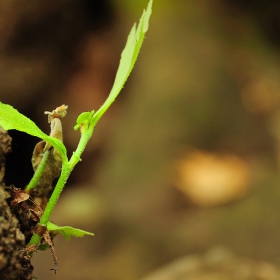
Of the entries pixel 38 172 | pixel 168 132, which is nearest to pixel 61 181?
pixel 38 172

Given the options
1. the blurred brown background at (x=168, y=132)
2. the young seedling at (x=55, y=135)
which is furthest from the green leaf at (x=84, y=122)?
the blurred brown background at (x=168, y=132)

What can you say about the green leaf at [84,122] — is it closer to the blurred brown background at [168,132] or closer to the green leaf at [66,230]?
the green leaf at [66,230]

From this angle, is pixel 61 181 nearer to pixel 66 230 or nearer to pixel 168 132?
pixel 66 230

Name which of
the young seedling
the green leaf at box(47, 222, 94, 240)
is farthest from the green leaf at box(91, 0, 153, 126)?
the green leaf at box(47, 222, 94, 240)

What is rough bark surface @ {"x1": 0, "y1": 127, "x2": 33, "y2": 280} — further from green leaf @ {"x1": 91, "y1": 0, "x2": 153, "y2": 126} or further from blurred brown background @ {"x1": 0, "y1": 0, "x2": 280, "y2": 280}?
blurred brown background @ {"x1": 0, "y1": 0, "x2": 280, "y2": 280}

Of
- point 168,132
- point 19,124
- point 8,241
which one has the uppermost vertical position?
point 168,132

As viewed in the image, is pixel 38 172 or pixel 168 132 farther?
pixel 168 132
